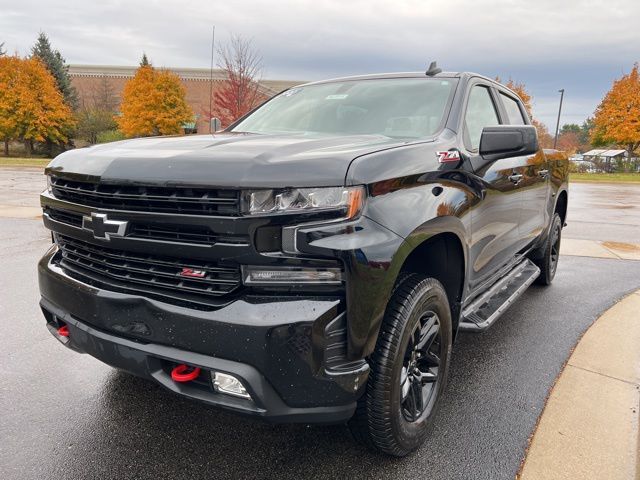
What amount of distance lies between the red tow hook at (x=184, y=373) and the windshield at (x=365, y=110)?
1.68 meters

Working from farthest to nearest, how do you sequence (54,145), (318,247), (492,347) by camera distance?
(54,145) → (492,347) → (318,247)

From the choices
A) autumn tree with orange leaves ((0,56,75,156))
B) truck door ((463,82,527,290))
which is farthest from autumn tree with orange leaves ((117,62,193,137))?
truck door ((463,82,527,290))

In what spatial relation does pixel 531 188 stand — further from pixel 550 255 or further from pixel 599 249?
pixel 599 249

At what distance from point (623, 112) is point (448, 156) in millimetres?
39307

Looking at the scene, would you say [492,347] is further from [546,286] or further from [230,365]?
[230,365]

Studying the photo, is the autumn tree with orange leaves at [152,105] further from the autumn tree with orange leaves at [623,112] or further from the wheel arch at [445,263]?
the wheel arch at [445,263]

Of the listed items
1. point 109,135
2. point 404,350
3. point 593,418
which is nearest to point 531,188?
point 593,418

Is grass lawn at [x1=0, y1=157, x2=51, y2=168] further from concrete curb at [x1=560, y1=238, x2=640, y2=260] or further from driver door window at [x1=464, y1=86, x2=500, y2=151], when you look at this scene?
driver door window at [x1=464, y1=86, x2=500, y2=151]

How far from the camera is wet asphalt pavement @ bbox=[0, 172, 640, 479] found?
2.27m

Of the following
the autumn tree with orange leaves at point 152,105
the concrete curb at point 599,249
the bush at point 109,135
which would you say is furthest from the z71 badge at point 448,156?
the bush at point 109,135

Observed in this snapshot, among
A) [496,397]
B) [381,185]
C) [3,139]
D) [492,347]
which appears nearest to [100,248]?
[381,185]

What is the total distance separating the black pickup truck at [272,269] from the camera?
5.97 ft

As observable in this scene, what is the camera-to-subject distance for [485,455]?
2412mm

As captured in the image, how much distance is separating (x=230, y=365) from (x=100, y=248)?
2.80 feet
